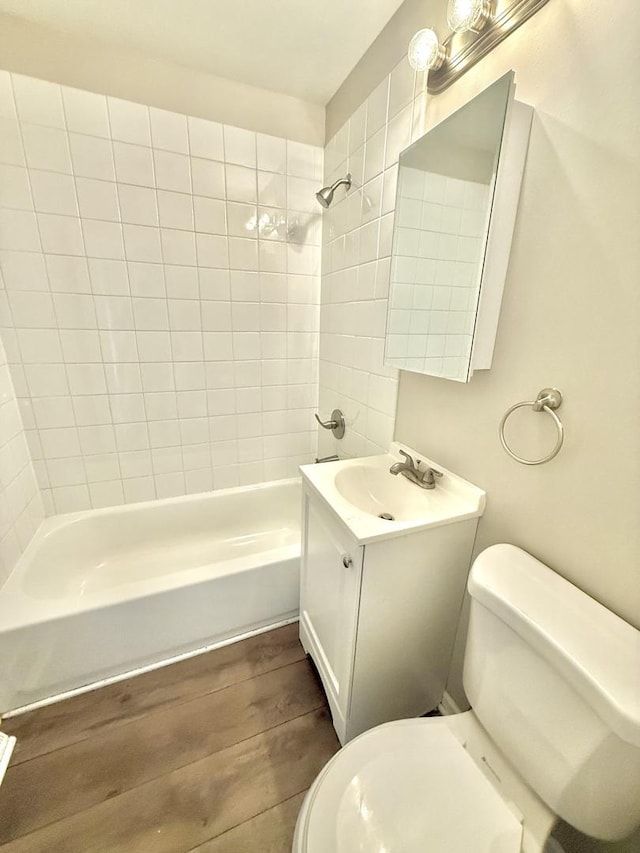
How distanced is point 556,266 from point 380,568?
0.83 m

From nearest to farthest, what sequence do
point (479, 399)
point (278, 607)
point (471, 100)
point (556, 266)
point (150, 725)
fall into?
point (556, 266)
point (471, 100)
point (479, 399)
point (150, 725)
point (278, 607)

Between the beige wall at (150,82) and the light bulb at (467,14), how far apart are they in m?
1.00

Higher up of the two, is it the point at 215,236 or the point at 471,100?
the point at 471,100

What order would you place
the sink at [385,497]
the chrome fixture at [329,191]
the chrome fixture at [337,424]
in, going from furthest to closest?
the chrome fixture at [337,424] → the chrome fixture at [329,191] → the sink at [385,497]

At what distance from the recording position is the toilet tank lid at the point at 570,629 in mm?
521

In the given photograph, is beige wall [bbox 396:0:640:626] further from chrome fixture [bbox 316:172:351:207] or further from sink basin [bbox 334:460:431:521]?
chrome fixture [bbox 316:172:351:207]

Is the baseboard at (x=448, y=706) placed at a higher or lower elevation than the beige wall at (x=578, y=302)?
lower

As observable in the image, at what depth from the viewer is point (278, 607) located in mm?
1521

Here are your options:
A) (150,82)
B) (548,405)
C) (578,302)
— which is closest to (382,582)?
(548,405)

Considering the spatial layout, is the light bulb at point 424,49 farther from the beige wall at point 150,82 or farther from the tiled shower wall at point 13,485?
the tiled shower wall at point 13,485

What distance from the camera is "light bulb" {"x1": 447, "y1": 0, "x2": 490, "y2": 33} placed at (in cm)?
80

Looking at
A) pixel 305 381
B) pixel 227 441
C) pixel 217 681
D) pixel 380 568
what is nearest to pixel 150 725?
pixel 217 681

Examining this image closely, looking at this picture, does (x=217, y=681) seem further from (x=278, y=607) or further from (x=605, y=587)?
(x=605, y=587)

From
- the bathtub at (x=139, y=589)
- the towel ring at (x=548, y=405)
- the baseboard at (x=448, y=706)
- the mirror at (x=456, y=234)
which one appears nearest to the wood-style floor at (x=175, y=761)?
the bathtub at (x=139, y=589)
